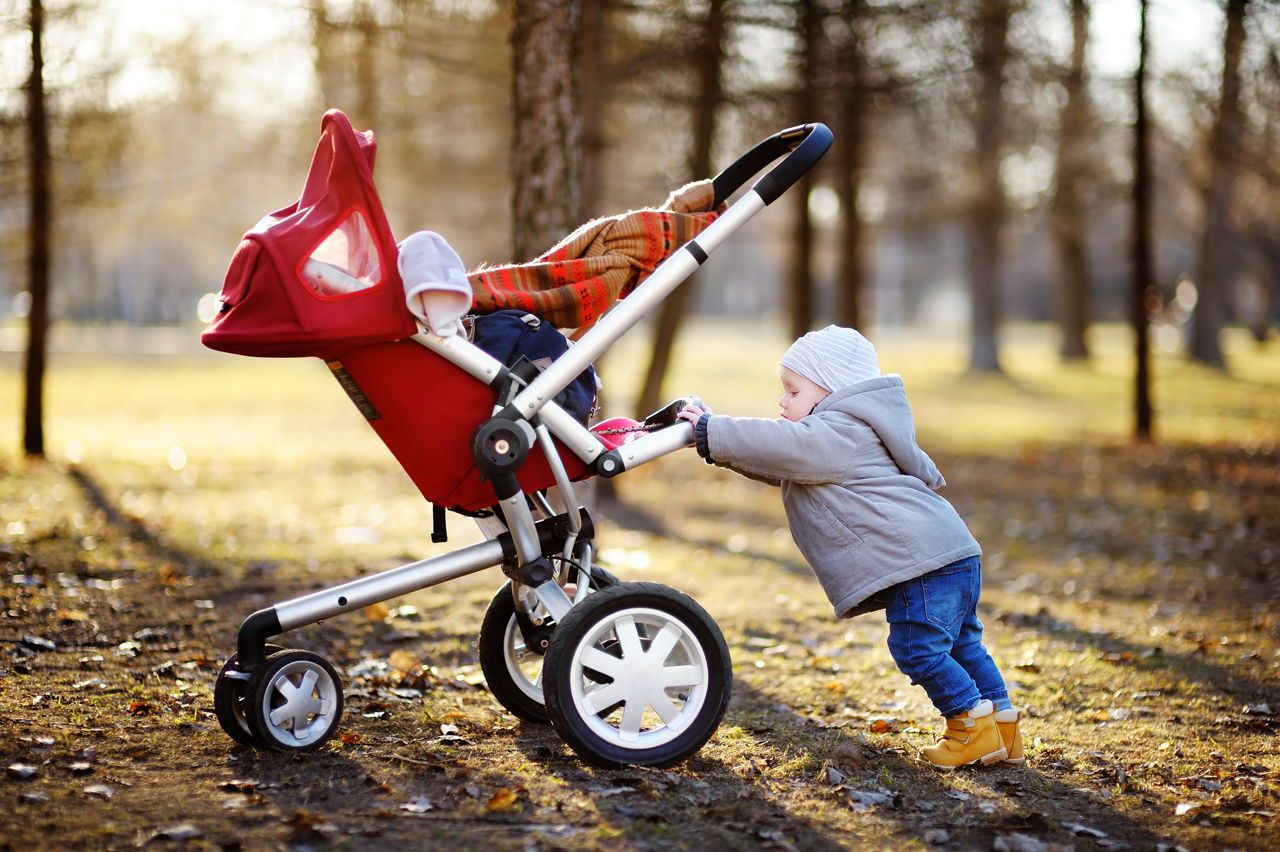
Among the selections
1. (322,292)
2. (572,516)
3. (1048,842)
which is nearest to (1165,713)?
(1048,842)

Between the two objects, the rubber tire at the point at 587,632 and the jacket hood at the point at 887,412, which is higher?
the jacket hood at the point at 887,412

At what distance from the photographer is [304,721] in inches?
158

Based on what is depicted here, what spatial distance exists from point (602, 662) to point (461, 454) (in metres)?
0.77

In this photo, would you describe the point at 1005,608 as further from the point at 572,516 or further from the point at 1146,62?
the point at 1146,62

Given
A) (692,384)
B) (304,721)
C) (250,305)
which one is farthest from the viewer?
(692,384)

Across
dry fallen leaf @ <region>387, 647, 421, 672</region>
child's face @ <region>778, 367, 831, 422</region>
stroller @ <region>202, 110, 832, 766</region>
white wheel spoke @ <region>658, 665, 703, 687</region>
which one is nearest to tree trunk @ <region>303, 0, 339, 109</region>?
dry fallen leaf @ <region>387, 647, 421, 672</region>

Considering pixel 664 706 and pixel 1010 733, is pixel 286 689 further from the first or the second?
pixel 1010 733

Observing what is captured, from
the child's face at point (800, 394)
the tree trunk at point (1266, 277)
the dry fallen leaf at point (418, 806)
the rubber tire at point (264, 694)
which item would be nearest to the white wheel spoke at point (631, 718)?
the dry fallen leaf at point (418, 806)

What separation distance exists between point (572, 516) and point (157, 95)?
12968 mm

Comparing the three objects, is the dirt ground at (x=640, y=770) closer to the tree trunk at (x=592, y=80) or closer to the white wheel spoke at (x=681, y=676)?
the white wheel spoke at (x=681, y=676)

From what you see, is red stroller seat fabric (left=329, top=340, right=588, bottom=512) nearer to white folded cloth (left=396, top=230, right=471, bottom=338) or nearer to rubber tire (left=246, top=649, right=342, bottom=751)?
white folded cloth (left=396, top=230, right=471, bottom=338)

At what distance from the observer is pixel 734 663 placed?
567 centimetres

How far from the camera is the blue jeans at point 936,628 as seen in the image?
4.09 meters

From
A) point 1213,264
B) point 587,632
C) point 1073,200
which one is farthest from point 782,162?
point 1213,264
